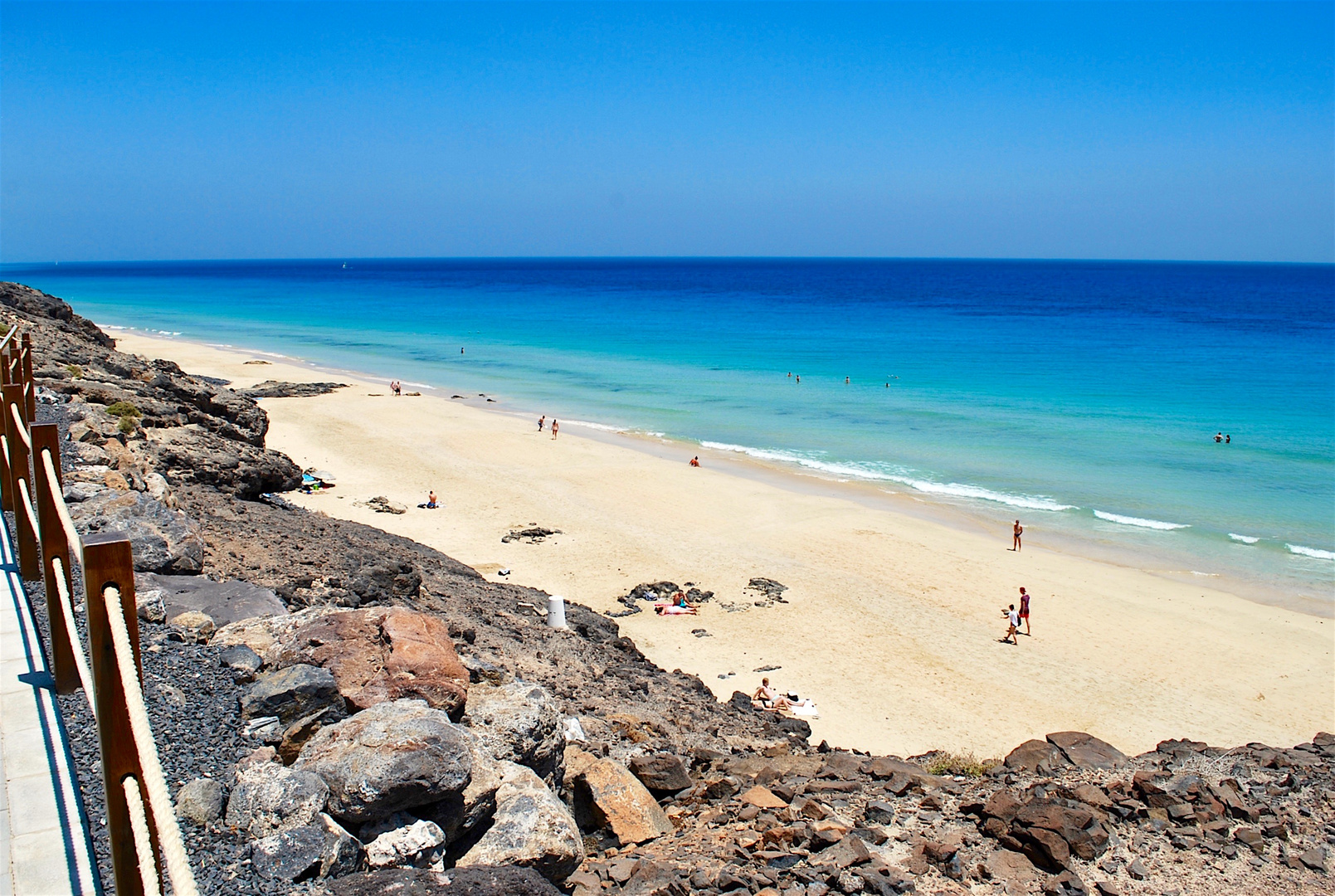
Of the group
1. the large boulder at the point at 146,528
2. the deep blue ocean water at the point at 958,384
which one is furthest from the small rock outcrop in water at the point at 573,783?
the deep blue ocean water at the point at 958,384

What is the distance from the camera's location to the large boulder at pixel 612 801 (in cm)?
681

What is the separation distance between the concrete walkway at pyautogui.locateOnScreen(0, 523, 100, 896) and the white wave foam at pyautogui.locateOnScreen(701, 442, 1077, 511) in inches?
1053

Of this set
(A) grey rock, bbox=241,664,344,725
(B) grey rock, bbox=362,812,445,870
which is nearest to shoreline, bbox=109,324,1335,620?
(B) grey rock, bbox=362,812,445,870

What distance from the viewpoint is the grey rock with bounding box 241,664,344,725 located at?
206 inches

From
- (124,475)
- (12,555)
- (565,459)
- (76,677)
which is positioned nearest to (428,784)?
(76,677)

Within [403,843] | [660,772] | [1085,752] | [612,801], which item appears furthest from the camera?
[1085,752]

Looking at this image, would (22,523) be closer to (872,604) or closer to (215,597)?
(215,597)

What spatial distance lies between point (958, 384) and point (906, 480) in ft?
75.8

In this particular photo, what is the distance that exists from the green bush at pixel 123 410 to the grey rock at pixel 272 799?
11.4 meters

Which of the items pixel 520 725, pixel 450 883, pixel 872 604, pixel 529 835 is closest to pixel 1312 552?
pixel 872 604

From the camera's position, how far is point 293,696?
5336 millimetres

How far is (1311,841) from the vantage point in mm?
7594

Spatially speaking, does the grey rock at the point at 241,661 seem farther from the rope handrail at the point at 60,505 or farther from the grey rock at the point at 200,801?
the rope handrail at the point at 60,505

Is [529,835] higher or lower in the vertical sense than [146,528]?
lower
